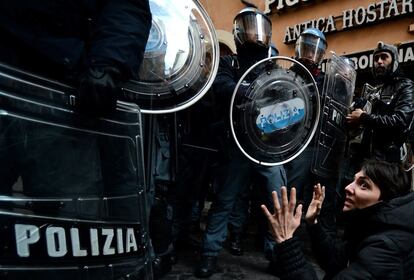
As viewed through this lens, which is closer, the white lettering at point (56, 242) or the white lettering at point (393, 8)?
the white lettering at point (56, 242)

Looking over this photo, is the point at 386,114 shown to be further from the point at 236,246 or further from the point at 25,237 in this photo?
the point at 25,237

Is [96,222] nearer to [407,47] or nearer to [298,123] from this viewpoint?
[298,123]

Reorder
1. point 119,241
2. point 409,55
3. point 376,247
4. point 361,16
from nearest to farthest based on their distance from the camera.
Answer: point 119,241, point 376,247, point 409,55, point 361,16

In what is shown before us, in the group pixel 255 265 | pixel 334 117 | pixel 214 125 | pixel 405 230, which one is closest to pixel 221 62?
pixel 214 125

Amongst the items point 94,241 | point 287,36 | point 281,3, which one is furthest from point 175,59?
point 281,3

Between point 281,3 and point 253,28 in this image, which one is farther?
point 281,3

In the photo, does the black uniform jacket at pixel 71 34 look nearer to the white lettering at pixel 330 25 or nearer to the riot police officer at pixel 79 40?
the riot police officer at pixel 79 40

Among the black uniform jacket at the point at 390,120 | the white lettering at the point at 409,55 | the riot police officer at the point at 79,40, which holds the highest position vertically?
the white lettering at the point at 409,55

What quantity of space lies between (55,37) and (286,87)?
5.00ft

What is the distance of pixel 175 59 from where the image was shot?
1.88m

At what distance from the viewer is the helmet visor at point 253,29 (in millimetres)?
2598

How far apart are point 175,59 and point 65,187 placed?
0.92 meters

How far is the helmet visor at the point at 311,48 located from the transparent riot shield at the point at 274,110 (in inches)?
22.0

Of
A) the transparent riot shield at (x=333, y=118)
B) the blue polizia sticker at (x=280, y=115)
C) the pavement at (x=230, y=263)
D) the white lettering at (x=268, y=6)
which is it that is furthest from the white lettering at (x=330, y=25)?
the blue polizia sticker at (x=280, y=115)
